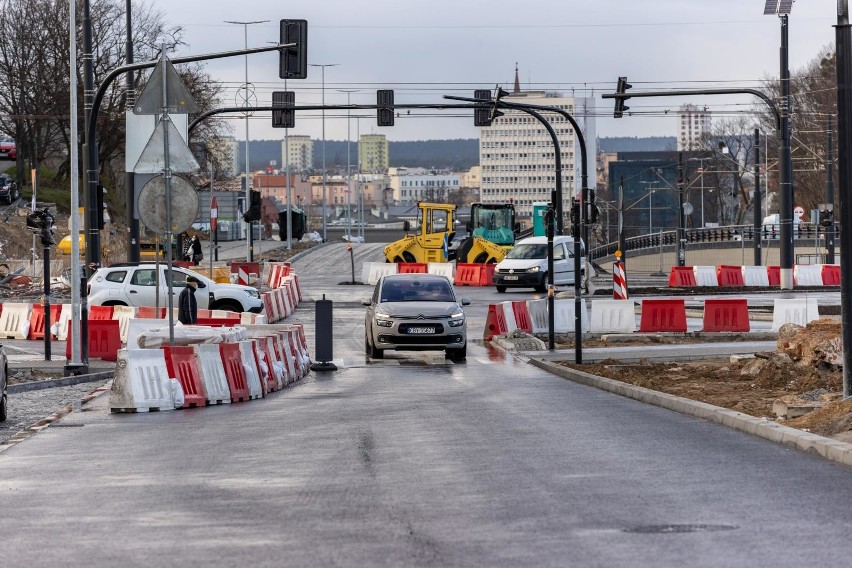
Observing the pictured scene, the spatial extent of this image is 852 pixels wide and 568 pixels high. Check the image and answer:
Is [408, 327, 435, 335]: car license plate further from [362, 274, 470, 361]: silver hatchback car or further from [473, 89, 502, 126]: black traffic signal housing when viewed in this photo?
[473, 89, 502, 126]: black traffic signal housing

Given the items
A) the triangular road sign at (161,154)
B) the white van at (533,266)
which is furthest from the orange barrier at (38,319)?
the white van at (533,266)

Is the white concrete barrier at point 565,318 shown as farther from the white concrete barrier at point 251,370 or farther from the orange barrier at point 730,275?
the orange barrier at point 730,275

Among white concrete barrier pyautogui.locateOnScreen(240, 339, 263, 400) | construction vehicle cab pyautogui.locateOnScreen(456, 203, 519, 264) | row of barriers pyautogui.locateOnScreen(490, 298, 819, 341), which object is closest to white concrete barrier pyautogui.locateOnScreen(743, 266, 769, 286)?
construction vehicle cab pyautogui.locateOnScreen(456, 203, 519, 264)

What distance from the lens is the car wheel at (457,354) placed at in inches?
1120

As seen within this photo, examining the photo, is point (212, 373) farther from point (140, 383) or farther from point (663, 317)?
point (663, 317)

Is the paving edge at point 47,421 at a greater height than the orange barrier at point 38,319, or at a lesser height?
lesser

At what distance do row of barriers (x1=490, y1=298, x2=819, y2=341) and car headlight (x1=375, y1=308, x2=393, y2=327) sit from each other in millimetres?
6681

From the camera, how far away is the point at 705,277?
5791 centimetres

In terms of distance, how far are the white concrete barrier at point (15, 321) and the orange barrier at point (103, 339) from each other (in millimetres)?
7171

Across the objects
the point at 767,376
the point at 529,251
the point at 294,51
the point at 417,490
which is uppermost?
the point at 294,51

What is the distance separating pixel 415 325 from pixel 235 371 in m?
8.11

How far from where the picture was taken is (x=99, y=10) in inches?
3140

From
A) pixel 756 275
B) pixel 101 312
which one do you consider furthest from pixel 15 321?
pixel 756 275

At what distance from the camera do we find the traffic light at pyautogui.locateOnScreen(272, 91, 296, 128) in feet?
145
